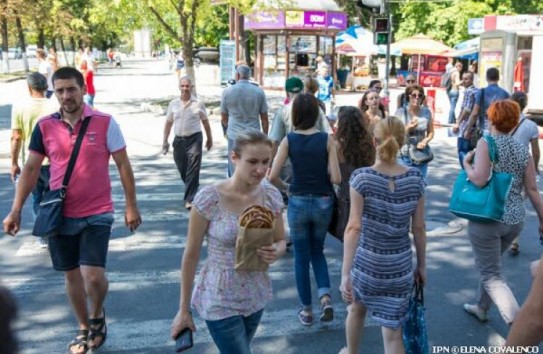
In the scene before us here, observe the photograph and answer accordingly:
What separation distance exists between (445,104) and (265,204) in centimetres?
2211

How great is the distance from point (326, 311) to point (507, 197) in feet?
5.20

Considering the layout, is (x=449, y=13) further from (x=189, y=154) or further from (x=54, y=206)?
(x=54, y=206)

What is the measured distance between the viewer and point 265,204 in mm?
3193

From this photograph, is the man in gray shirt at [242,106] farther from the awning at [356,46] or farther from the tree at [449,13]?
the tree at [449,13]

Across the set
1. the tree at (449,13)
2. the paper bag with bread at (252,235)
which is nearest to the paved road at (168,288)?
the paper bag with bread at (252,235)

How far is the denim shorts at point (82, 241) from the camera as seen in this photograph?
4254 millimetres

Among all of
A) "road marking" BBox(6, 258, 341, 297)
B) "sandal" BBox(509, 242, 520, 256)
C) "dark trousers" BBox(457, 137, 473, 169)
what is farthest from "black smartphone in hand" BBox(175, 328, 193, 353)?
"dark trousers" BBox(457, 137, 473, 169)

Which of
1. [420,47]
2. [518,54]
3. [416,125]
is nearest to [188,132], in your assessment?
[416,125]

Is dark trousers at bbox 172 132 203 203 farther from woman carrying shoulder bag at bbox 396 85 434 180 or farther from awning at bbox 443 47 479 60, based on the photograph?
awning at bbox 443 47 479 60

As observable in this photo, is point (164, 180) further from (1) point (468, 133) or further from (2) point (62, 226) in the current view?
(2) point (62, 226)

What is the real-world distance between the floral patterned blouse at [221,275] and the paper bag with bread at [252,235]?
2.3 inches

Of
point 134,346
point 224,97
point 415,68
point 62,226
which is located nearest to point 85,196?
point 62,226

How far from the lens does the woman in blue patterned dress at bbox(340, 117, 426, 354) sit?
11.6ft

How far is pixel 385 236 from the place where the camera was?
3592 mm
